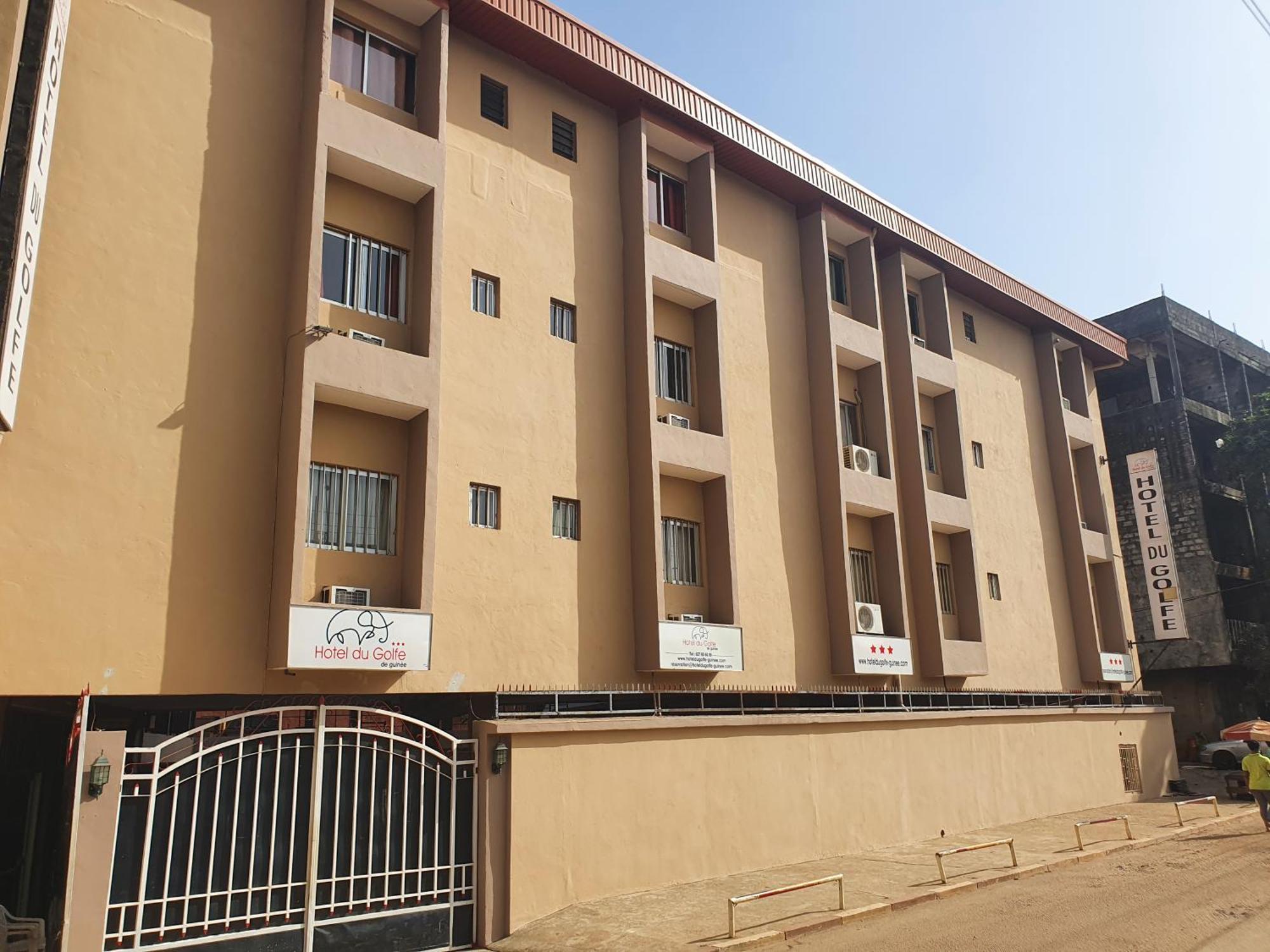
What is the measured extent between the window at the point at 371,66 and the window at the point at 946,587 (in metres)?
15.4

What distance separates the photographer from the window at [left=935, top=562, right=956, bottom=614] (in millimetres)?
22453

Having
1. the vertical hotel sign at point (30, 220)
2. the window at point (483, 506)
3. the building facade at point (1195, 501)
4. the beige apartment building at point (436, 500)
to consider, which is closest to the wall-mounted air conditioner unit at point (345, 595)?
the beige apartment building at point (436, 500)

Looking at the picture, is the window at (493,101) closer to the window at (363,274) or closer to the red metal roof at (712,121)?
the red metal roof at (712,121)

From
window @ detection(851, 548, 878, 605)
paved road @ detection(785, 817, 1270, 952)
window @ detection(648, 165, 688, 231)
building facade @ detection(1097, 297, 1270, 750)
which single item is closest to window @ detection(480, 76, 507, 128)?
window @ detection(648, 165, 688, 231)

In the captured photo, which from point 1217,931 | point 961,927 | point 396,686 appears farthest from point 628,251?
point 1217,931

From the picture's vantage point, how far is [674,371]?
1797 cm

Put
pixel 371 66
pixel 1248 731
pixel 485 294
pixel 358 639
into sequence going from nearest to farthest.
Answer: pixel 358 639
pixel 371 66
pixel 485 294
pixel 1248 731

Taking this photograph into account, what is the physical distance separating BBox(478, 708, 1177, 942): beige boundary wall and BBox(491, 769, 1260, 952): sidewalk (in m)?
0.32

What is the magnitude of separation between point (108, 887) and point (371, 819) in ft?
8.91

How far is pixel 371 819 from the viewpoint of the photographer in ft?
35.8

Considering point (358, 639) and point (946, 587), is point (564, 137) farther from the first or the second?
point (946, 587)

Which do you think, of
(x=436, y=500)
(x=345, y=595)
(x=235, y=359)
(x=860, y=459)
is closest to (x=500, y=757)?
(x=345, y=595)

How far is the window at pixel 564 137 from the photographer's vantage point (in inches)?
666

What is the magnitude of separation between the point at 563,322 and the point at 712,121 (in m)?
5.71
